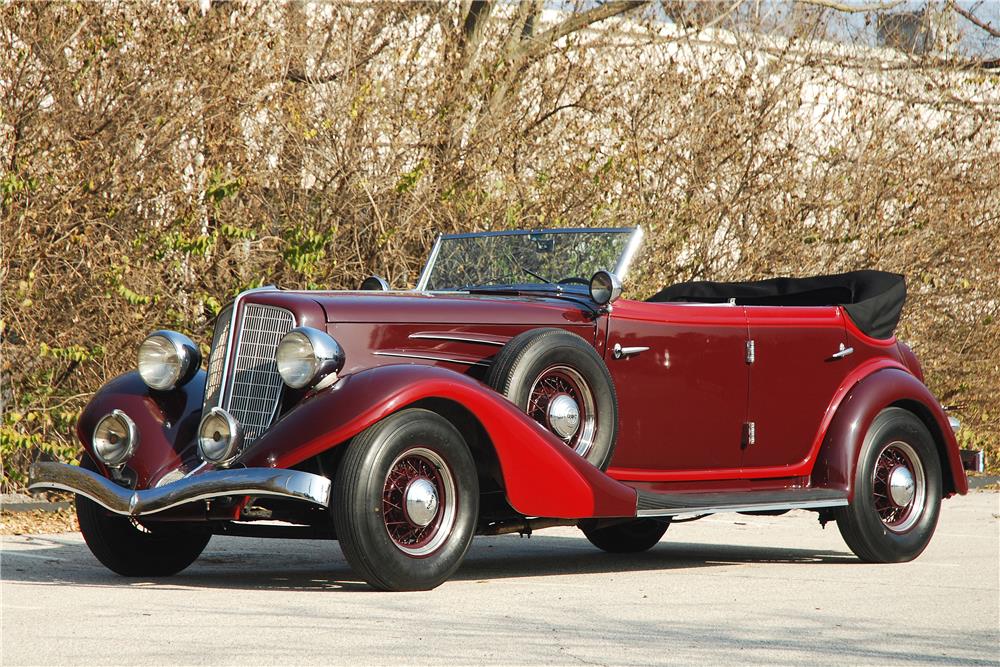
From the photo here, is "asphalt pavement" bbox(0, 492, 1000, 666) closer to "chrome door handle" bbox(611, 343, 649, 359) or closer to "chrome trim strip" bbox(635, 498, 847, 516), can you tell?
"chrome trim strip" bbox(635, 498, 847, 516)

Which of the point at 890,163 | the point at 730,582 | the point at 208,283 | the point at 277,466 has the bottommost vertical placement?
the point at 730,582

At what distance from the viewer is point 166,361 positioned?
6.88 m

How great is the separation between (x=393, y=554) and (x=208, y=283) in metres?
5.55

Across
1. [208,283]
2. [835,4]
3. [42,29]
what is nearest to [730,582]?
[208,283]

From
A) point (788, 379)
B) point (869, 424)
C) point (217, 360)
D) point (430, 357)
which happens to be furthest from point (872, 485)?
point (217, 360)

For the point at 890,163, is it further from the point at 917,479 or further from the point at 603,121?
the point at 917,479

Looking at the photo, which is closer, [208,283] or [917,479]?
[917,479]

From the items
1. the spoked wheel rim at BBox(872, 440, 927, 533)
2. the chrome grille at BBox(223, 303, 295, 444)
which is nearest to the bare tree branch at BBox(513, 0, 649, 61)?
the spoked wheel rim at BBox(872, 440, 927, 533)

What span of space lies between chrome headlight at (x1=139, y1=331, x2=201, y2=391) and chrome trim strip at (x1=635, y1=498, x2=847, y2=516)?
2.37 metres

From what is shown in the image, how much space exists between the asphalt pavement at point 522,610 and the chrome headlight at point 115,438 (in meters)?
0.60

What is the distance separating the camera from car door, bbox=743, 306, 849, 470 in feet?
25.3

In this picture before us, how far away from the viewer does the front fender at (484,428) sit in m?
5.83

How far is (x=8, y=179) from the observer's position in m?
9.54

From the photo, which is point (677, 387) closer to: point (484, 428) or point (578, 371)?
point (578, 371)
